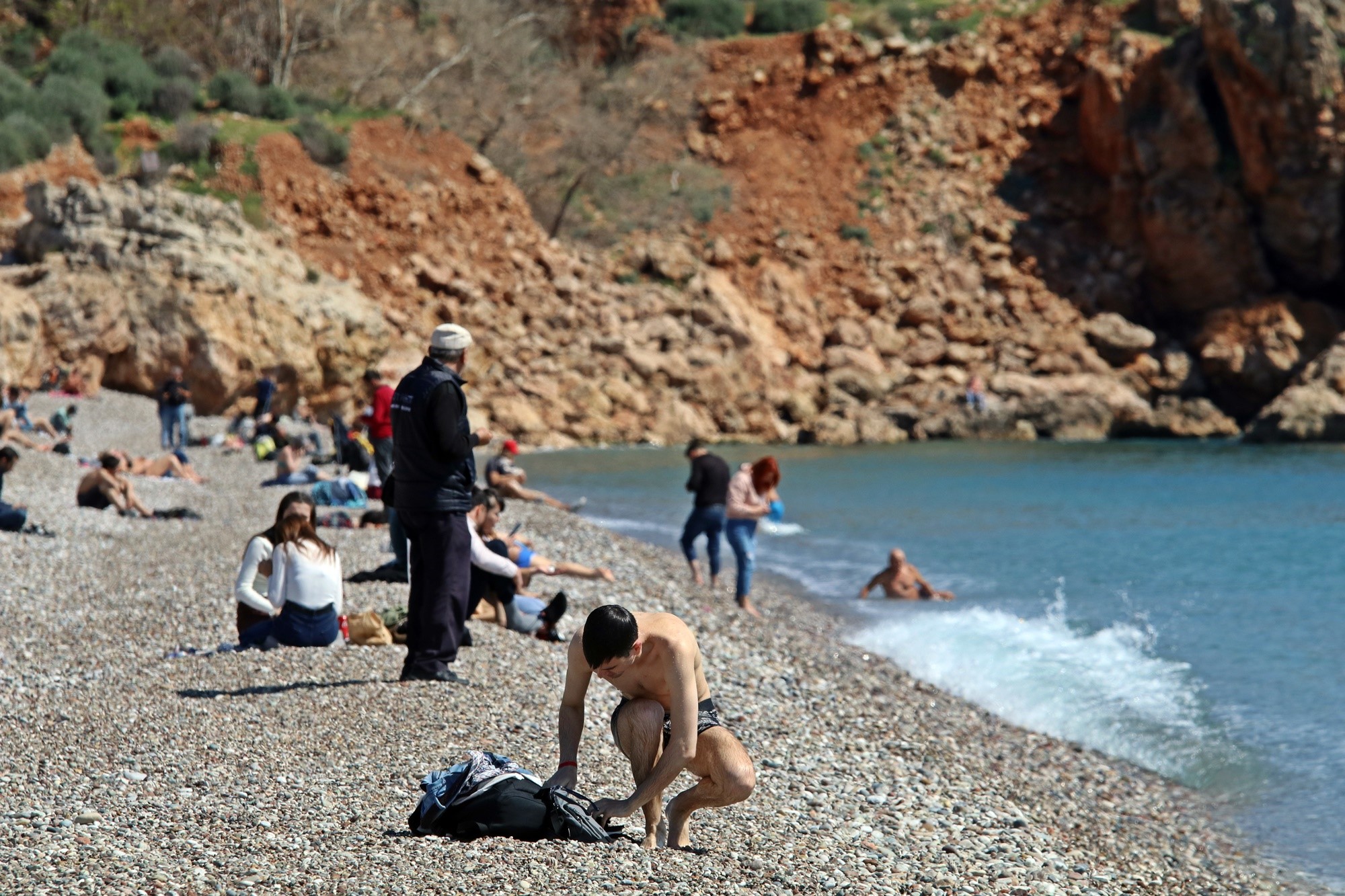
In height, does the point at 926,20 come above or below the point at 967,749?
above

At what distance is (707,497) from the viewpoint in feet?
40.5

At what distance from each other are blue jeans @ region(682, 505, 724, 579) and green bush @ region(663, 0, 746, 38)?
137 ft

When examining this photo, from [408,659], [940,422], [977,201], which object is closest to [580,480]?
[940,422]

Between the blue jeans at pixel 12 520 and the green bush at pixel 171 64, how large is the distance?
26463 mm

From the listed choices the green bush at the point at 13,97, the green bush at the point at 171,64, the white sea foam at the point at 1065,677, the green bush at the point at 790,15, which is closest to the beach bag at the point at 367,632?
the white sea foam at the point at 1065,677

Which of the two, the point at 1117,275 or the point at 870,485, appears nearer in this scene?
the point at 870,485

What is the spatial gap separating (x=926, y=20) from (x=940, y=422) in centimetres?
1993

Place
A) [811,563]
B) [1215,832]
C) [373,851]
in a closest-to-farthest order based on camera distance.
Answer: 1. [373,851]
2. [1215,832]
3. [811,563]

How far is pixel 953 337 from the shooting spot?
42.3 meters

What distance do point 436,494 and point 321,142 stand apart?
30.2m

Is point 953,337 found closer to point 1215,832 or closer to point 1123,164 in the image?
point 1123,164

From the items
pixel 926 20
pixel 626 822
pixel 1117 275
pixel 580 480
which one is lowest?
pixel 580 480

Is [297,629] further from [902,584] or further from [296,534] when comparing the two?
[902,584]

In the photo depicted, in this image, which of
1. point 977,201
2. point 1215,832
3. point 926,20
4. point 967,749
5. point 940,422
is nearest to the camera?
point 1215,832
